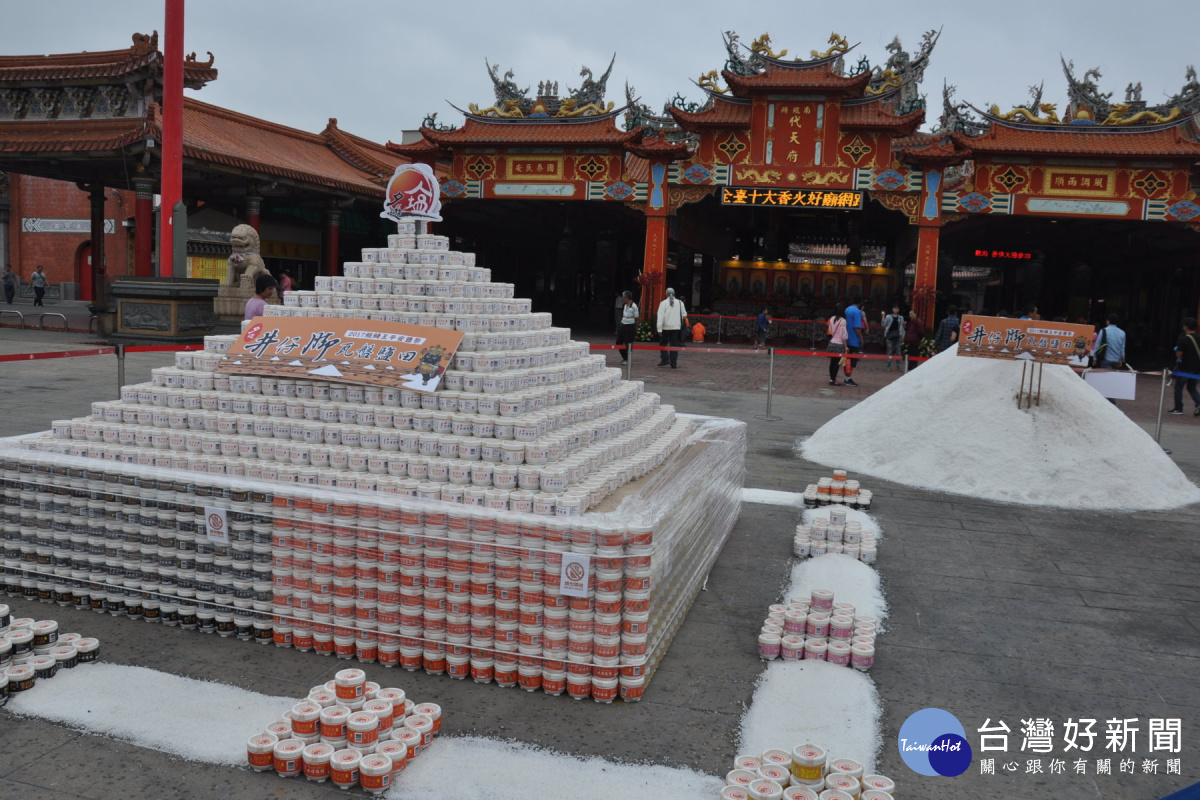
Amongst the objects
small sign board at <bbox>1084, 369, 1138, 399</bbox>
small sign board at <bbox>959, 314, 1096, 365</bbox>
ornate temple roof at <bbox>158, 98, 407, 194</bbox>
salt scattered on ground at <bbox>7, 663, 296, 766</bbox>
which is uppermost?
ornate temple roof at <bbox>158, 98, 407, 194</bbox>

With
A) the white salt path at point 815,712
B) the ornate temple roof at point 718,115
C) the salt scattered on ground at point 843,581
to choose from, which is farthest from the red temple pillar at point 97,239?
the white salt path at point 815,712

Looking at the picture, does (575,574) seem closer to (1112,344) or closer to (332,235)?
(1112,344)

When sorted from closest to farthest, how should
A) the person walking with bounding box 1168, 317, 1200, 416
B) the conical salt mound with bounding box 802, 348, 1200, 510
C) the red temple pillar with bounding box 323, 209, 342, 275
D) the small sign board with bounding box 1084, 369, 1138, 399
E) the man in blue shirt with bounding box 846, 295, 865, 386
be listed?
the conical salt mound with bounding box 802, 348, 1200, 510 < the small sign board with bounding box 1084, 369, 1138, 399 < the person walking with bounding box 1168, 317, 1200, 416 < the man in blue shirt with bounding box 846, 295, 865, 386 < the red temple pillar with bounding box 323, 209, 342, 275

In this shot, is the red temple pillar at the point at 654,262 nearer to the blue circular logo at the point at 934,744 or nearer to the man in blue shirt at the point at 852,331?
the man in blue shirt at the point at 852,331

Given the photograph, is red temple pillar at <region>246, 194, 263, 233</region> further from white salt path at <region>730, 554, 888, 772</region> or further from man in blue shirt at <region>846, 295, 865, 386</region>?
white salt path at <region>730, 554, 888, 772</region>

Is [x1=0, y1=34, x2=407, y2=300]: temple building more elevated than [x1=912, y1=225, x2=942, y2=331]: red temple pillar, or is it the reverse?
[x1=0, y1=34, x2=407, y2=300]: temple building

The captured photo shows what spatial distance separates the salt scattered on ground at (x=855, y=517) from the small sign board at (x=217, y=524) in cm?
431

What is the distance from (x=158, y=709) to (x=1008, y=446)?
7.99 metres

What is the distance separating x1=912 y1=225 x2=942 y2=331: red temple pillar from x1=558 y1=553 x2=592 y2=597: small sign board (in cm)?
2020

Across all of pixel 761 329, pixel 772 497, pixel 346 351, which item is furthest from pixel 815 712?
pixel 761 329

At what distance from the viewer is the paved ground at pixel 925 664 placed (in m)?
3.58

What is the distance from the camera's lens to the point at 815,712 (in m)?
4.12

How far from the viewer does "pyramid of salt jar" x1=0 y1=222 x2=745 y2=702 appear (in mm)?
4227

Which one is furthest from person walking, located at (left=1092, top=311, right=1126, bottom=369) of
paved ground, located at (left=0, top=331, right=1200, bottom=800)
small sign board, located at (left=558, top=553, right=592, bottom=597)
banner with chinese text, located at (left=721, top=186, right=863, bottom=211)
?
small sign board, located at (left=558, top=553, right=592, bottom=597)
